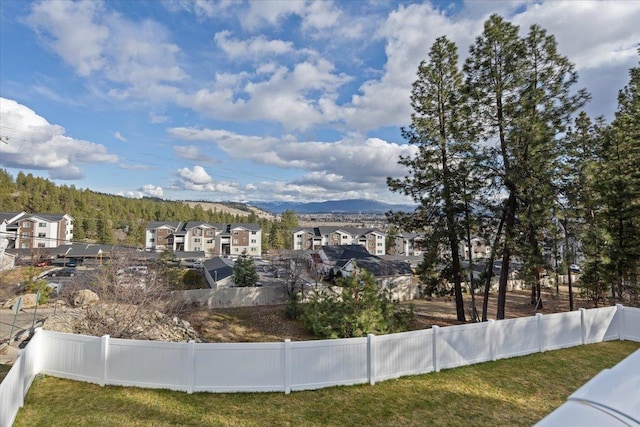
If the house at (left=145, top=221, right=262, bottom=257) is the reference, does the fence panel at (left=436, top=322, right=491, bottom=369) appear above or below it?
below

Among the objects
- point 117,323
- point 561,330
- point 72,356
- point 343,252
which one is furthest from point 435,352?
point 343,252

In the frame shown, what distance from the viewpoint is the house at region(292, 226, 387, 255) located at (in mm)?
69750

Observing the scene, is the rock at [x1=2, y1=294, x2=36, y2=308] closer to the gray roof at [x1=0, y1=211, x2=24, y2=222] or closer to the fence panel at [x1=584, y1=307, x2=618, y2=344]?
the fence panel at [x1=584, y1=307, x2=618, y2=344]

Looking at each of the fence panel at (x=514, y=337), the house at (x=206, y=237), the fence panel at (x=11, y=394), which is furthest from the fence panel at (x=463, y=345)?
the house at (x=206, y=237)

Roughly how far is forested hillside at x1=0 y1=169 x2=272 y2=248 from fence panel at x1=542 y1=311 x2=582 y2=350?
5990 cm

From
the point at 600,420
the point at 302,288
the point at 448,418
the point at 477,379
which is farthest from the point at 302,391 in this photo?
the point at 302,288

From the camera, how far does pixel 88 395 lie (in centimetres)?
655

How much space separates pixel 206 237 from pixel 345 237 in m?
27.6

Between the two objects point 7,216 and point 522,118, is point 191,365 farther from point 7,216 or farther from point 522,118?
point 7,216

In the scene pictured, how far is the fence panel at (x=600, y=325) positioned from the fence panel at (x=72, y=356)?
13.0 metres

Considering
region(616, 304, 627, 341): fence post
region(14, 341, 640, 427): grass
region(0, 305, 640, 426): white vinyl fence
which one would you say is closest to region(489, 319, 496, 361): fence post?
region(14, 341, 640, 427): grass

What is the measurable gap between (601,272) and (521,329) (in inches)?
366

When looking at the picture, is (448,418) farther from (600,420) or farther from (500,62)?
(500,62)

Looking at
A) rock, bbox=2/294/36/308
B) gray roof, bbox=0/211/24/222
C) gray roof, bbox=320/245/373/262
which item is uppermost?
gray roof, bbox=0/211/24/222
